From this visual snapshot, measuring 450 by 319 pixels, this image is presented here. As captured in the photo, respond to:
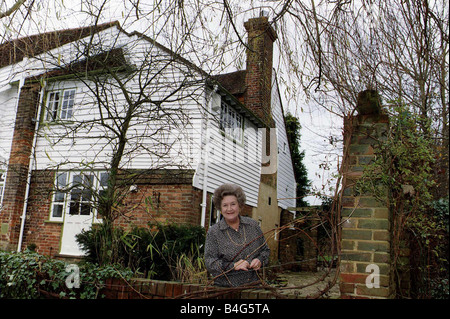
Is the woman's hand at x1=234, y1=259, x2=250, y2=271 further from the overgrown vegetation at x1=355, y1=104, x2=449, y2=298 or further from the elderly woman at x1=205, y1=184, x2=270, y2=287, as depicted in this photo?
the overgrown vegetation at x1=355, y1=104, x2=449, y2=298

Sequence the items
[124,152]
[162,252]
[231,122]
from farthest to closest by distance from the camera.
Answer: [231,122] < [124,152] < [162,252]

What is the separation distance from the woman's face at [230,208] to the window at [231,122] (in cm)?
808

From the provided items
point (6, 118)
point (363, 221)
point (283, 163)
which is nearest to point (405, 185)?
point (363, 221)

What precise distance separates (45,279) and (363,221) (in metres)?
2.96

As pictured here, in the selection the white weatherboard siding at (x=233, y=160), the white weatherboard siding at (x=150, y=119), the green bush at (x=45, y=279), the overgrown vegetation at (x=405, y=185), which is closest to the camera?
the overgrown vegetation at (x=405, y=185)

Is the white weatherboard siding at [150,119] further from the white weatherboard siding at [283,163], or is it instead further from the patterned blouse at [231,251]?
the white weatherboard siding at [283,163]

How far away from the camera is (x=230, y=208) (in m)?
3.40

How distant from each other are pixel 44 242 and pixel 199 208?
15.0 ft

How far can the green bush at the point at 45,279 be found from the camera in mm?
3754

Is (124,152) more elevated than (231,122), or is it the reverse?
(231,122)

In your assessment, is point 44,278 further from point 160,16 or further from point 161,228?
point 161,228

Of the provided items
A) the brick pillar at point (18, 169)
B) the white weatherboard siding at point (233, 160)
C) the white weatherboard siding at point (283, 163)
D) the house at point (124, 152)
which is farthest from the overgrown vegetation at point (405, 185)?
the white weatherboard siding at point (283, 163)

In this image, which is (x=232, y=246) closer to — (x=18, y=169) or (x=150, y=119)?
(x=150, y=119)
